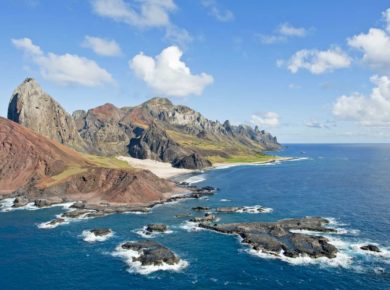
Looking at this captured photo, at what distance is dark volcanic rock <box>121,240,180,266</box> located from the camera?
296ft

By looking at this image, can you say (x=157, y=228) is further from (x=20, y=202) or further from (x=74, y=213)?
(x=20, y=202)

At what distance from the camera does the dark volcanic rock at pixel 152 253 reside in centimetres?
9031

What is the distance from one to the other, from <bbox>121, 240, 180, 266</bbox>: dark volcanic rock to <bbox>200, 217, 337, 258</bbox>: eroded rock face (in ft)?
78.7

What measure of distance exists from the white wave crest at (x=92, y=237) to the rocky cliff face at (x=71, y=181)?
1674 inches

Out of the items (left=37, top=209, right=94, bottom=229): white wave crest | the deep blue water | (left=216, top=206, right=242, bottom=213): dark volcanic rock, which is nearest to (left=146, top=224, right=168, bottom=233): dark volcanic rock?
the deep blue water

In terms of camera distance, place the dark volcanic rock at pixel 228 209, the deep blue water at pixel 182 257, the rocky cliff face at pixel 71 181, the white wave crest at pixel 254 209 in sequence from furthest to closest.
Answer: the rocky cliff face at pixel 71 181
the dark volcanic rock at pixel 228 209
the white wave crest at pixel 254 209
the deep blue water at pixel 182 257

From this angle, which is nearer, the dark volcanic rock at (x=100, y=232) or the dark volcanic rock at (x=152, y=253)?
the dark volcanic rock at (x=152, y=253)

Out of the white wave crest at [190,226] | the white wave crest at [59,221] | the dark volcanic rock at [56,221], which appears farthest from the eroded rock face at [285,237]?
the dark volcanic rock at [56,221]

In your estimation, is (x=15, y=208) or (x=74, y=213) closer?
(x=74, y=213)

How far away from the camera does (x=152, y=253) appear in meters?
93.9

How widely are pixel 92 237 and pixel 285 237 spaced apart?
2271 inches

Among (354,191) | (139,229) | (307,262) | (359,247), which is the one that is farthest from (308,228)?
(354,191)

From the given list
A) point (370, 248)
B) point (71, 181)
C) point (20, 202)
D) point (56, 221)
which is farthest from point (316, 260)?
point (71, 181)

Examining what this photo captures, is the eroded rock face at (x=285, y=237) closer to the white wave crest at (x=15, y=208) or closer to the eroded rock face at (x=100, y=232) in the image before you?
the eroded rock face at (x=100, y=232)
